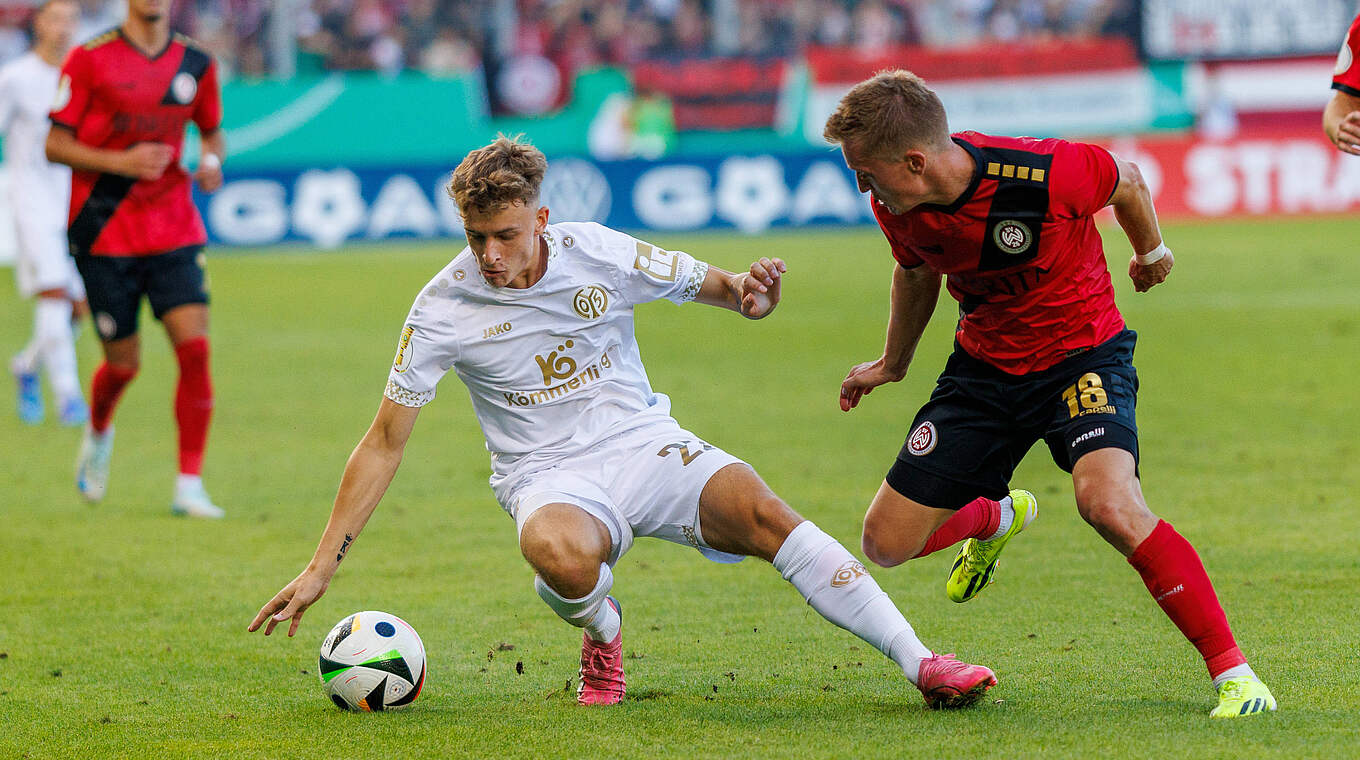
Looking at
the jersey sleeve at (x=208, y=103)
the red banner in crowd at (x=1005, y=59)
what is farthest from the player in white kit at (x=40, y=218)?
the red banner in crowd at (x=1005, y=59)

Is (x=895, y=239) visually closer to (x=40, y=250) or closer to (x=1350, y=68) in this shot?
(x=1350, y=68)

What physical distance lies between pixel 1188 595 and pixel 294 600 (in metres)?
2.37

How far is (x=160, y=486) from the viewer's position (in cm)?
866

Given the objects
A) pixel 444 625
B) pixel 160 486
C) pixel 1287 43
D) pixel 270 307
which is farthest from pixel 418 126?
pixel 444 625

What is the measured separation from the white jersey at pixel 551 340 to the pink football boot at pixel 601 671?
22.0 inches

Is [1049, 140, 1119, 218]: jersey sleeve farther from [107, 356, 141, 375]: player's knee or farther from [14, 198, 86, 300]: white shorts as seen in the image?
[14, 198, 86, 300]: white shorts

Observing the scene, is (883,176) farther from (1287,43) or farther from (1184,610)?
(1287,43)

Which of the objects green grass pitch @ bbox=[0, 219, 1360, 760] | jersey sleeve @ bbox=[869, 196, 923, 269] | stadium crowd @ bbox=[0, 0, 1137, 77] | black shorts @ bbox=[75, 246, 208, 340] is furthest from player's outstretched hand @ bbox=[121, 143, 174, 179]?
stadium crowd @ bbox=[0, 0, 1137, 77]

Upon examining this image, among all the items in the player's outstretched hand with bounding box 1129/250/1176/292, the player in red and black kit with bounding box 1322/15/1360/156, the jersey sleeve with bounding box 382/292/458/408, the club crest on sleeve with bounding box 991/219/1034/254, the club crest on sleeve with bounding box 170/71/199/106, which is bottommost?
the jersey sleeve with bounding box 382/292/458/408

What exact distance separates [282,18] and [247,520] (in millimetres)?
20434

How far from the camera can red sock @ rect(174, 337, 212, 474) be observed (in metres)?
7.82

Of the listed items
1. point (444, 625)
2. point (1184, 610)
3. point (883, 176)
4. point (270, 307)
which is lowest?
point (270, 307)

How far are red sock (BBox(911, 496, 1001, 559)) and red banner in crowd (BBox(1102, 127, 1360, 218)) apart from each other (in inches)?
686

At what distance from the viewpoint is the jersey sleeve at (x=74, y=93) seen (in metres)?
7.63
